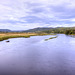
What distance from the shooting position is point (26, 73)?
12.0 meters

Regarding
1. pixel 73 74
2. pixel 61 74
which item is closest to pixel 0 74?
pixel 61 74

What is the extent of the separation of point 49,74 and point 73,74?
10.5ft

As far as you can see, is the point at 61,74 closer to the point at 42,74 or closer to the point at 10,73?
the point at 42,74

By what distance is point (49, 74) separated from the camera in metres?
11.7

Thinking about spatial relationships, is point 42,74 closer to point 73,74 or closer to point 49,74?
point 49,74

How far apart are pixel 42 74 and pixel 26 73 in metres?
2.15

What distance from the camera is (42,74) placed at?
11.7 metres

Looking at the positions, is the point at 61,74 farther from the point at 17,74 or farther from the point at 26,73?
the point at 17,74

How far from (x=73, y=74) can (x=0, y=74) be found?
377 inches

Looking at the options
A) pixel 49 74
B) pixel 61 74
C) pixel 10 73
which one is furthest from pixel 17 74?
pixel 61 74

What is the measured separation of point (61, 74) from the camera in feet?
38.5

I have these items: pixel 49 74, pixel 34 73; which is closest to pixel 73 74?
pixel 49 74

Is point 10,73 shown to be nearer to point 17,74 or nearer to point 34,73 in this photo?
point 17,74

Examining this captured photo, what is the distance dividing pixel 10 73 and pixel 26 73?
2130 mm
